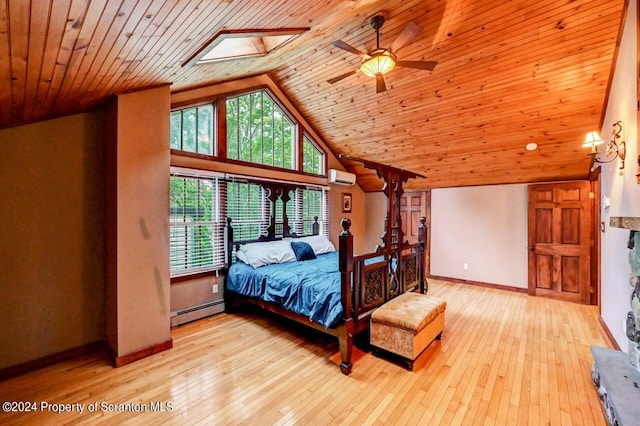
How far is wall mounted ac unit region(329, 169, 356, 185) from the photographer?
18.7 feet

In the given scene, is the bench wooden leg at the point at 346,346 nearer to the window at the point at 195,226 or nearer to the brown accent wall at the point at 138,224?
the brown accent wall at the point at 138,224

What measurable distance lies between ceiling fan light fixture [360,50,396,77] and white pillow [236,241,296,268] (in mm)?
2639

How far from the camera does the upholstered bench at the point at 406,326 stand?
8.21 feet

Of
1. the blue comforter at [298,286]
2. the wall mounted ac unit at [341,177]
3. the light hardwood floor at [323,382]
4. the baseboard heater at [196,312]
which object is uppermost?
the wall mounted ac unit at [341,177]

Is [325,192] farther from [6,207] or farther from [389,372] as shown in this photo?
[6,207]

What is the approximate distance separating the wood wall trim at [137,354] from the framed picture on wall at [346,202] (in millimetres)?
4310

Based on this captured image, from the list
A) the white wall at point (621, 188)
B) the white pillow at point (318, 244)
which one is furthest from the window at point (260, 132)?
the white wall at point (621, 188)

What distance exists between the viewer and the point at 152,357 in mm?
2734

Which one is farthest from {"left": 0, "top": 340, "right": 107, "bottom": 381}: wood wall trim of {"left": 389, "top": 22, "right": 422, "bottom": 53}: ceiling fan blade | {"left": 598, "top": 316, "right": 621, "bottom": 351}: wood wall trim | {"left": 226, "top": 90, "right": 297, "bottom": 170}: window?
{"left": 598, "top": 316, "right": 621, "bottom": 351}: wood wall trim

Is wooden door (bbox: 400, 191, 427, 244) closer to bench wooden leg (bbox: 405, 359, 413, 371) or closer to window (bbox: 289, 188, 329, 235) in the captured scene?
window (bbox: 289, 188, 329, 235)

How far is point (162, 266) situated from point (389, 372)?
2.50 meters

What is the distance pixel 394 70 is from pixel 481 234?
3617mm

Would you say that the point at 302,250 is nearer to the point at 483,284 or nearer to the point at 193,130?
the point at 193,130

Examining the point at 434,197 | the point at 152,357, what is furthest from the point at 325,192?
the point at 152,357
